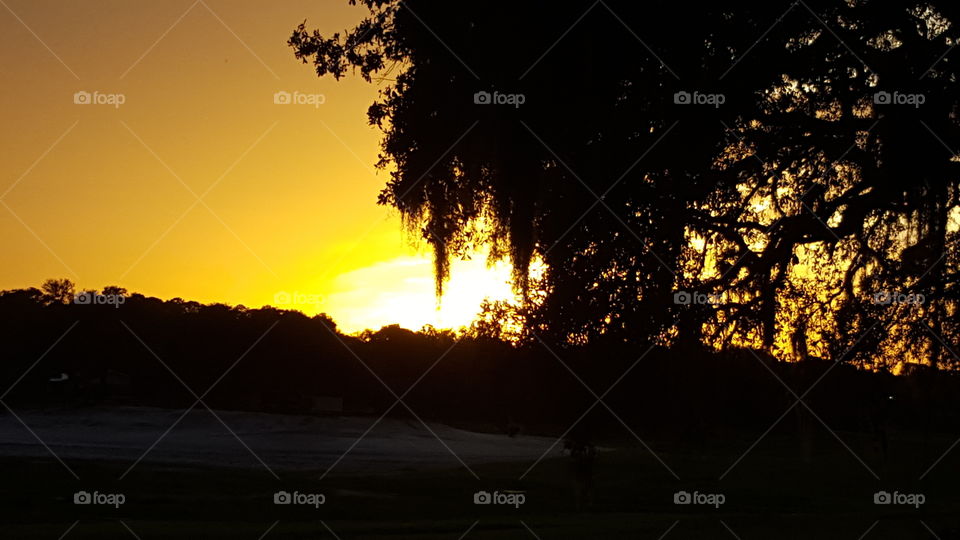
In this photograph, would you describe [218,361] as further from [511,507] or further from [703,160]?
[703,160]

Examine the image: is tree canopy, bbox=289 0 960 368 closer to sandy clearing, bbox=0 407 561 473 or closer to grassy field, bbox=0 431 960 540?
grassy field, bbox=0 431 960 540

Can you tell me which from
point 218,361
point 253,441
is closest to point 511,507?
point 253,441

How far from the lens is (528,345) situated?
12.8 m

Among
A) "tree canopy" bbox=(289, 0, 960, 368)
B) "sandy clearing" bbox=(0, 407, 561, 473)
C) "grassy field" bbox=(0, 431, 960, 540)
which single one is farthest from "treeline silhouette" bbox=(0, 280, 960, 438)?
"tree canopy" bbox=(289, 0, 960, 368)

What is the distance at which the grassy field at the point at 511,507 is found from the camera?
62.1ft

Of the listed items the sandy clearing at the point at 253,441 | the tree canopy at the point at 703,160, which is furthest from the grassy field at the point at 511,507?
the sandy clearing at the point at 253,441

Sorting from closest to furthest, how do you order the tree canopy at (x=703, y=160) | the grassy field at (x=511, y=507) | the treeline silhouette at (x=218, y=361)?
the tree canopy at (x=703, y=160) → the grassy field at (x=511, y=507) → the treeline silhouette at (x=218, y=361)

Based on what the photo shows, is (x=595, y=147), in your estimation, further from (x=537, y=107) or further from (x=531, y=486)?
(x=531, y=486)

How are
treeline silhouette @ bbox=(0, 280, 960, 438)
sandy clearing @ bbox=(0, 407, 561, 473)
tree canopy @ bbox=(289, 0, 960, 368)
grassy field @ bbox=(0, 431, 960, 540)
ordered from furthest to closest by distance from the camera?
treeline silhouette @ bbox=(0, 280, 960, 438) < sandy clearing @ bbox=(0, 407, 561, 473) < grassy field @ bbox=(0, 431, 960, 540) < tree canopy @ bbox=(289, 0, 960, 368)

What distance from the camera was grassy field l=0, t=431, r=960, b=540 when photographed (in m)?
18.9

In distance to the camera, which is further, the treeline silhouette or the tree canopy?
the treeline silhouette

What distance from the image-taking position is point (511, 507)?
110ft

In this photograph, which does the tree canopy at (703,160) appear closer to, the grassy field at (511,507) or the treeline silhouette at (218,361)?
the grassy field at (511,507)

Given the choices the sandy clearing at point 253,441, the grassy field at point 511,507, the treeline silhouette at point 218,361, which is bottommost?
the grassy field at point 511,507
